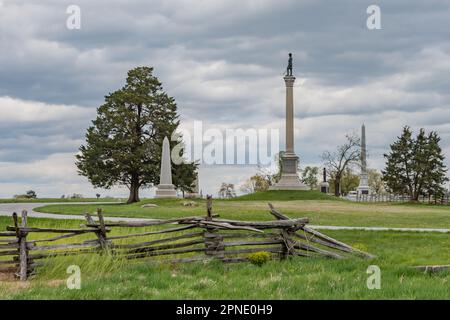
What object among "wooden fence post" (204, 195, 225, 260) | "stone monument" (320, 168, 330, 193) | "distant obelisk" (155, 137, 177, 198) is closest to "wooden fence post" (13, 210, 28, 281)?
"wooden fence post" (204, 195, 225, 260)

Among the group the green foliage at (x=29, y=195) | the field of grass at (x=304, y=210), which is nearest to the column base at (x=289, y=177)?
the field of grass at (x=304, y=210)

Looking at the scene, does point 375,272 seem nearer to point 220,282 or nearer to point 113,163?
point 220,282

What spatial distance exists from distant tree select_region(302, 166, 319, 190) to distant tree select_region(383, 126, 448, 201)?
19479 millimetres

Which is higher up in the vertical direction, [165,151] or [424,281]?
[165,151]

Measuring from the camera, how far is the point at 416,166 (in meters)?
55.8

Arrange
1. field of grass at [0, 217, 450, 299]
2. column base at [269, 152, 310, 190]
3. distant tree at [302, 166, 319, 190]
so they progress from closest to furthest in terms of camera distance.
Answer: field of grass at [0, 217, 450, 299], column base at [269, 152, 310, 190], distant tree at [302, 166, 319, 190]

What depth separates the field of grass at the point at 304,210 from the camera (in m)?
23.9

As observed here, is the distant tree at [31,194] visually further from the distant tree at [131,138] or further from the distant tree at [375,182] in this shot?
the distant tree at [375,182]

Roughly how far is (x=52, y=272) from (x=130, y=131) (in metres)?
38.7

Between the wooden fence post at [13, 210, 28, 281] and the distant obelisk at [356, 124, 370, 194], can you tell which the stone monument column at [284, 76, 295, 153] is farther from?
the wooden fence post at [13, 210, 28, 281]

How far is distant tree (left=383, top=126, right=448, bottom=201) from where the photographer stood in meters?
55.5

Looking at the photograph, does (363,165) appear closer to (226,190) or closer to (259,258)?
(226,190)
